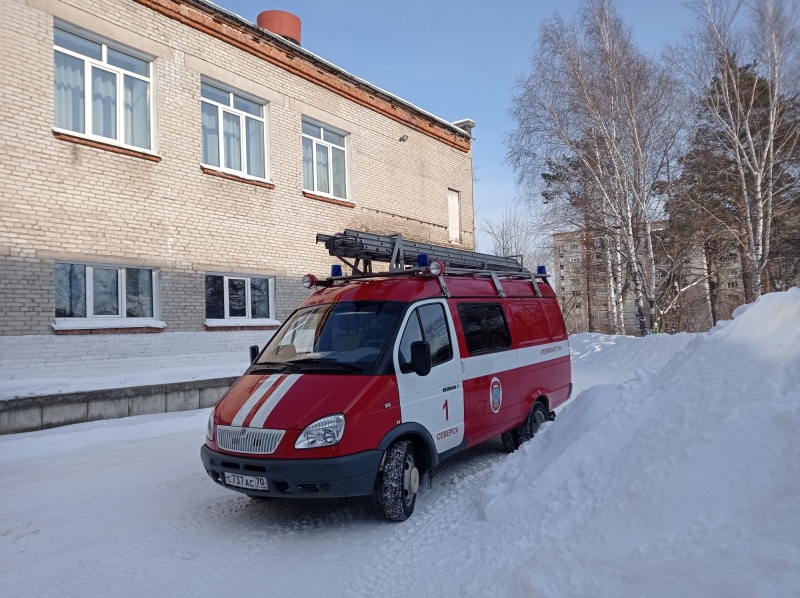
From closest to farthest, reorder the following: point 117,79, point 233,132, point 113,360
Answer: point 113,360, point 117,79, point 233,132

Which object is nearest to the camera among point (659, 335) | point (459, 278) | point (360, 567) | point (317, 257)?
point (360, 567)

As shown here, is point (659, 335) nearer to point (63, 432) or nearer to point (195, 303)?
point (195, 303)

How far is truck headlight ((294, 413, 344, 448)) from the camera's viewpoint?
429 centimetres

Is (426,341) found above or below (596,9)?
below

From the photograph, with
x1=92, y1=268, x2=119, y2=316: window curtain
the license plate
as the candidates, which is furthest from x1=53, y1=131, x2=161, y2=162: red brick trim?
the license plate

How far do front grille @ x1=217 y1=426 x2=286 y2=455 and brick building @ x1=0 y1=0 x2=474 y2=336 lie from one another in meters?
6.29

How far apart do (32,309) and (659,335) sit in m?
15.4

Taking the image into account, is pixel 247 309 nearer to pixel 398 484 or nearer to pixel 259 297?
pixel 259 297

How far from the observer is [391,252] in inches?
295

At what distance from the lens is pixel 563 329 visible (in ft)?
27.7

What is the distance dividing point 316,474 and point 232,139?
34.2 ft

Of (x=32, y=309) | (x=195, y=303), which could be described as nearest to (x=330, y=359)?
(x=32, y=309)

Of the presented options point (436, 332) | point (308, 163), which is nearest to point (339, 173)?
point (308, 163)

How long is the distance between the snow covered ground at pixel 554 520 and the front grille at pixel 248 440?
26.7 inches
